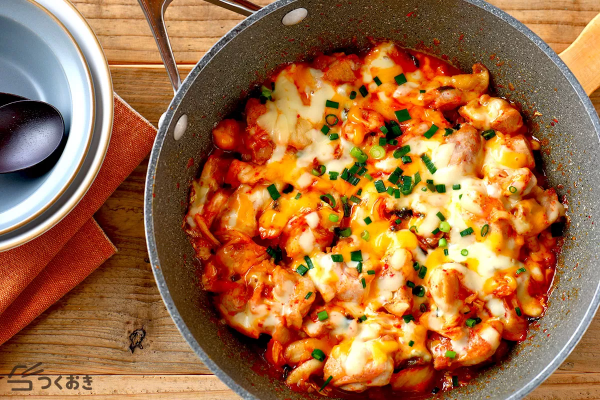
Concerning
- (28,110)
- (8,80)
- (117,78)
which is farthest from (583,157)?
(8,80)

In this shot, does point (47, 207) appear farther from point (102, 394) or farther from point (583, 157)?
point (583, 157)

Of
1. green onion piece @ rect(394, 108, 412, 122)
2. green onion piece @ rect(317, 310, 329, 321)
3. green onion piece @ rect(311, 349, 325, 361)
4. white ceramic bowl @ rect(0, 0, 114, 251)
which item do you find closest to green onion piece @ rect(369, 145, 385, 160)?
green onion piece @ rect(394, 108, 412, 122)

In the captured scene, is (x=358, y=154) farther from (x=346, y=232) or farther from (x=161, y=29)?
(x=161, y=29)

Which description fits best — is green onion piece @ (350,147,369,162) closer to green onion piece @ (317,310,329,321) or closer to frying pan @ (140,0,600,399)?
frying pan @ (140,0,600,399)

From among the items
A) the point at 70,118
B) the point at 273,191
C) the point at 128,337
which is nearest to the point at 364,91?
the point at 273,191

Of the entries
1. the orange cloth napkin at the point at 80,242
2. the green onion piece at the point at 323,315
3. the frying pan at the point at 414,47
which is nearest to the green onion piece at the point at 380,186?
the green onion piece at the point at 323,315

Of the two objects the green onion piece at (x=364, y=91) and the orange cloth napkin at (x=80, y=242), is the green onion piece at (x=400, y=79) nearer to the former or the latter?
the green onion piece at (x=364, y=91)

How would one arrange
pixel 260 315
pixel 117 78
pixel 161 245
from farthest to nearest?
1. pixel 117 78
2. pixel 260 315
3. pixel 161 245

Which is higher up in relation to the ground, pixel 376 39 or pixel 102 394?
pixel 376 39
